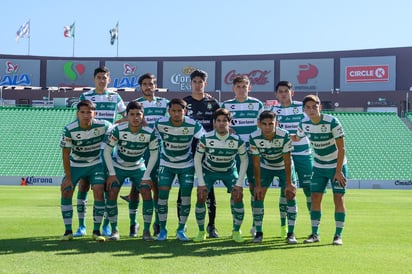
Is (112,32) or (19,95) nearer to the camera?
(19,95)

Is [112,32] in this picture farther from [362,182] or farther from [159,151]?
[159,151]

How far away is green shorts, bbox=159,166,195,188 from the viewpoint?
830cm

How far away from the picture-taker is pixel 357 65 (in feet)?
152

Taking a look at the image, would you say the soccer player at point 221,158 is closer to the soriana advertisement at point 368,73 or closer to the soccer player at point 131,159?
the soccer player at point 131,159

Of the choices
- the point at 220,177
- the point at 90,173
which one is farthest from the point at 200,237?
the point at 90,173

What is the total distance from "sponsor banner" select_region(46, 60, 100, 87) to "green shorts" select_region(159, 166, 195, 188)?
1710 inches

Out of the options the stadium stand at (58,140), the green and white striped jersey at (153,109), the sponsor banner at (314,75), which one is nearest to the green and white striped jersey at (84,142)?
the green and white striped jersey at (153,109)

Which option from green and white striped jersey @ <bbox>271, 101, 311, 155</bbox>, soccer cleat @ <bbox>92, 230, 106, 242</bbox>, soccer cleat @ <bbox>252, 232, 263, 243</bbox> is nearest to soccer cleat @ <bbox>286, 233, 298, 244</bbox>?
soccer cleat @ <bbox>252, 232, 263, 243</bbox>

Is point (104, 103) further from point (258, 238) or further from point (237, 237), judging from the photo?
point (258, 238)

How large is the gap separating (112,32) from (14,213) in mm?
49350

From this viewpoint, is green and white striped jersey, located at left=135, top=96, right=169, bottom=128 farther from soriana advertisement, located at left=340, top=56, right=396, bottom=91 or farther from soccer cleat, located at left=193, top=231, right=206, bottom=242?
soriana advertisement, located at left=340, top=56, right=396, bottom=91

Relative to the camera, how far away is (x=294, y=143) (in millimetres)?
8961

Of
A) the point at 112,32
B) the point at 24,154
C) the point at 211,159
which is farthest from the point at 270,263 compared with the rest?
the point at 112,32

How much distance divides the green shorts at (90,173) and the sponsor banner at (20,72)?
4491cm
